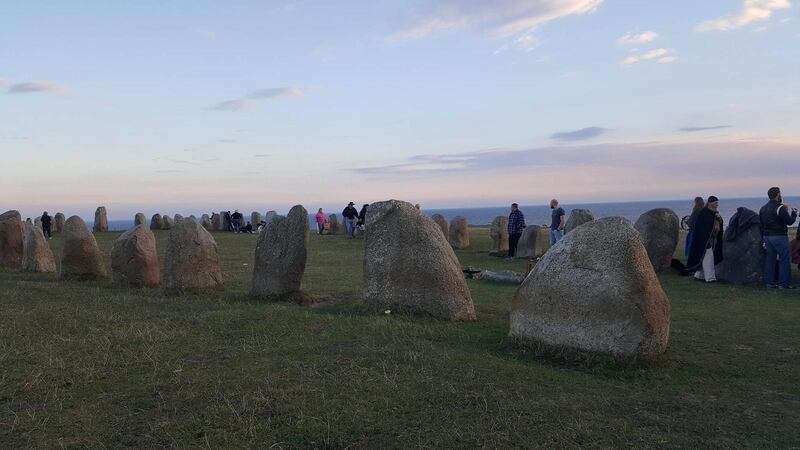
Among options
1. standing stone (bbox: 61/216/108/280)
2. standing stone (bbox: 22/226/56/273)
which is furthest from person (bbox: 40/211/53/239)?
standing stone (bbox: 61/216/108/280)

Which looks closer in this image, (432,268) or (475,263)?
(432,268)

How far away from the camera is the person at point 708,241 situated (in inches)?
653

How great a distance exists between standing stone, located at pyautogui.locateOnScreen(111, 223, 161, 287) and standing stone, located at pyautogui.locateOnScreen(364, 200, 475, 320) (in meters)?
6.68

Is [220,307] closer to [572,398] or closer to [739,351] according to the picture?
[572,398]

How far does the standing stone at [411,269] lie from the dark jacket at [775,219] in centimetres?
874

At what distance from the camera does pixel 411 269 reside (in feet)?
36.0

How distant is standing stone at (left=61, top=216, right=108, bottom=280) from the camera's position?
54.1 ft

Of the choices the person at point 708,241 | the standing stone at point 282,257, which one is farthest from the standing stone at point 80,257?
the person at point 708,241

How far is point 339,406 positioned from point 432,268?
4977 millimetres

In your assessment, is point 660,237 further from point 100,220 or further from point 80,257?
point 100,220

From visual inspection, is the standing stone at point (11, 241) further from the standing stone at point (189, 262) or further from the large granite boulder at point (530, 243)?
the large granite boulder at point (530, 243)

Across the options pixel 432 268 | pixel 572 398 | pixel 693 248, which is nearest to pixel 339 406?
pixel 572 398

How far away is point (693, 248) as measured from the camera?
677 inches

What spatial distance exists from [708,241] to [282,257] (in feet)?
37.4
